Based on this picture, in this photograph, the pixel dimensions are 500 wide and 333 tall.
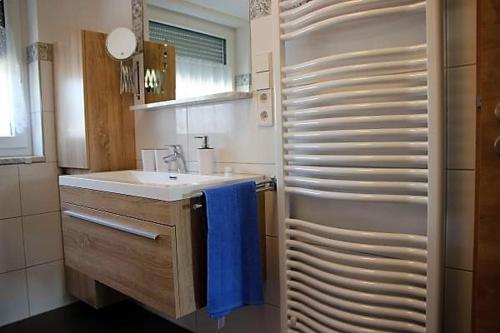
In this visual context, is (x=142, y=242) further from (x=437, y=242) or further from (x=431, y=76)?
(x=431, y=76)

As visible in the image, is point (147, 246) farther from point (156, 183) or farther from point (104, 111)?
point (104, 111)

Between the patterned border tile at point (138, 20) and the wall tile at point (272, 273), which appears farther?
the patterned border tile at point (138, 20)

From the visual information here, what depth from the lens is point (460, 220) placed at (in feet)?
3.93

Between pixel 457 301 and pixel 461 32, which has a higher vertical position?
pixel 461 32

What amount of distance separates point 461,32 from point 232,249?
3.46 ft

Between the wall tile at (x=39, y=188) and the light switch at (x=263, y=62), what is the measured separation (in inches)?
59.5

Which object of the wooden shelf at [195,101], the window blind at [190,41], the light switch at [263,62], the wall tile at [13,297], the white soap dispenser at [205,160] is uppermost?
the window blind at [190,41]

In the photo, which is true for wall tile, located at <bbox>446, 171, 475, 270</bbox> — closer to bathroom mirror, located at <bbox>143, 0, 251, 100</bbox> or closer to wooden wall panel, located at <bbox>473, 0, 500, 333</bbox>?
wooden wall panel, located at <bbox>473, 0, 500, 333</bbox>

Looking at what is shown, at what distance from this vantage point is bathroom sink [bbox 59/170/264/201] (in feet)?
4.47

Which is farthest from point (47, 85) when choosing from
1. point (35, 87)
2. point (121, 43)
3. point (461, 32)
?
point (461, 32)

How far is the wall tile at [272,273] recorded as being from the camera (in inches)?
66.5

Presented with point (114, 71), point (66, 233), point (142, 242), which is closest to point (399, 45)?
point (142, 242)

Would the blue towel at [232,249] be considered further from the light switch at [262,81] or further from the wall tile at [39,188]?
the wall tile at [39,188]

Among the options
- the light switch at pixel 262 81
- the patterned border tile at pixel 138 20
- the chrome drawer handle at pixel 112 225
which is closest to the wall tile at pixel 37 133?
the chrome drawer handle at pixel 112 225
